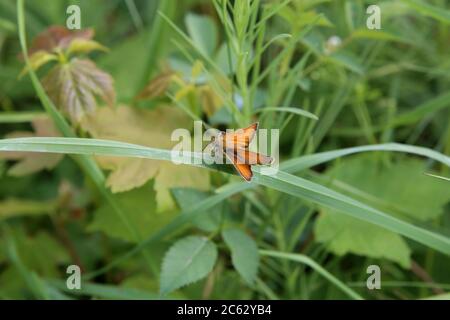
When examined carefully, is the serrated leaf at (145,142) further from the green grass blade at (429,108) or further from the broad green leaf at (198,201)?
the green grass blade at (429,108)

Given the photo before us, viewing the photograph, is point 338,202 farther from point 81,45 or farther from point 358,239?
point 81,45

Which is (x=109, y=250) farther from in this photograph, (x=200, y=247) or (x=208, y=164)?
(x=208, y=164)

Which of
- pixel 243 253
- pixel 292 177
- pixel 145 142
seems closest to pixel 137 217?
pixel 145 142

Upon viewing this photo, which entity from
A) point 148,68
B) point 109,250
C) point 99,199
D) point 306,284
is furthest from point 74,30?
point 306,284

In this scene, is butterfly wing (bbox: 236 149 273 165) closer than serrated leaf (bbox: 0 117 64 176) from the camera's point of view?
Yes

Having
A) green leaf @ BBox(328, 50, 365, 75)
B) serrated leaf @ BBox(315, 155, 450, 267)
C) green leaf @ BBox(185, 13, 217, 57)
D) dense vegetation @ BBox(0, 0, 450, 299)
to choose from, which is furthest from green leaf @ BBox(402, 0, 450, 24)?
green leaf @ BBox(185, 13, 217, 57)

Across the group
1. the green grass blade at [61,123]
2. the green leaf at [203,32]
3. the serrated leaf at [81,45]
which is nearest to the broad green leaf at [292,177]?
the green grass blade at [61,123]

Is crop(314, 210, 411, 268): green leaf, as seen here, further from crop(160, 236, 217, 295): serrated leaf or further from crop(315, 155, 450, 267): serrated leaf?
crop(160, 236, 217, 295): serrated leaf
